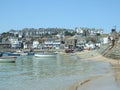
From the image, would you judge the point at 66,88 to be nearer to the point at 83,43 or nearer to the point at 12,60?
the point at 12,60

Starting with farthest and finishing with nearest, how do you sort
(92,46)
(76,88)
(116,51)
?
(92,46)
(116,51)
(76,88)

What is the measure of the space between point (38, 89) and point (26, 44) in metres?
173

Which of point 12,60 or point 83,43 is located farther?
point 83,43

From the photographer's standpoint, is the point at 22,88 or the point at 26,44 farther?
the point at 26,44

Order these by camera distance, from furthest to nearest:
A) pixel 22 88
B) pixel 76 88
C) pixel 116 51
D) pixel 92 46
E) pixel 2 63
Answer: pixel 92 46 < pixel 116 51 < pixel 2 63 < pixel 22 88 < pixel 76 88

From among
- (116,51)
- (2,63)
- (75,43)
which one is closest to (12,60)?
(2,63)

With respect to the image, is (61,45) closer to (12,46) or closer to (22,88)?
(12,46)

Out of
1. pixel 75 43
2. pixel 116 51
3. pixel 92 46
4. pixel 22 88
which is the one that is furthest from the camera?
pixel 75 43

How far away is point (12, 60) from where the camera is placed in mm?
68188

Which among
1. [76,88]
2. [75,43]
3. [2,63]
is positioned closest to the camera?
[76,88]

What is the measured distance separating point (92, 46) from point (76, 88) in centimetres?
15778

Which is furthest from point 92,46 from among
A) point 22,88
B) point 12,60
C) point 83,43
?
point 22,88

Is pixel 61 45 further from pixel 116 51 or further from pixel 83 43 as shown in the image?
pixel 116 51

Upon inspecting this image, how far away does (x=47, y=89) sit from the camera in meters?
27.4
